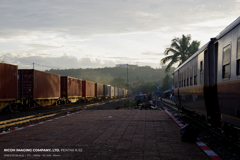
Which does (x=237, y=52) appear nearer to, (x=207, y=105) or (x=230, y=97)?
(x=230, y=97)

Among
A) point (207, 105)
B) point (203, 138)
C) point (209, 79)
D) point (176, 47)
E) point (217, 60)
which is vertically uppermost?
point (176, 47)

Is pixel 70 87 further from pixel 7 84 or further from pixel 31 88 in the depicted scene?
pixel 7 84

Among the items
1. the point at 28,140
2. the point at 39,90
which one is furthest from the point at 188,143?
the point at 39,90

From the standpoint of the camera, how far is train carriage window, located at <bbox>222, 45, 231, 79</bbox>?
6.64 m

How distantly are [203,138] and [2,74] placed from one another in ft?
46.9

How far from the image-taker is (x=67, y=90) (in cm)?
3244

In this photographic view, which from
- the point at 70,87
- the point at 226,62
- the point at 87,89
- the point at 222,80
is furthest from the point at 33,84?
the point at 87,89

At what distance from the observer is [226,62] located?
6855mm

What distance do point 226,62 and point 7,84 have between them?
15.9 m

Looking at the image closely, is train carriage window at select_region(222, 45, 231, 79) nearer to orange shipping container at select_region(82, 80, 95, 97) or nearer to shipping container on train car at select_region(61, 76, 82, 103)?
shipping container on train car at select_region(61, 76, 82, 103)

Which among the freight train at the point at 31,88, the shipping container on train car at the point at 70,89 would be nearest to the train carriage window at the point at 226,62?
the freight train at the point at 31,88

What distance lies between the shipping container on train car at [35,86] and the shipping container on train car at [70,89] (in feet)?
15.7

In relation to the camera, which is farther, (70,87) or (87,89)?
(87,89)

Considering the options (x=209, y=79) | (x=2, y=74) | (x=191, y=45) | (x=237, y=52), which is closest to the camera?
(x=237, y=52)
